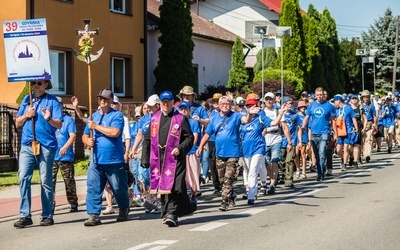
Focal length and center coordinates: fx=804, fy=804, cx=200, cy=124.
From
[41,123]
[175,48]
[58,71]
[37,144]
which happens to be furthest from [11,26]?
[175,48]

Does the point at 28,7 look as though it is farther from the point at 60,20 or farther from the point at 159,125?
the point at 159,125

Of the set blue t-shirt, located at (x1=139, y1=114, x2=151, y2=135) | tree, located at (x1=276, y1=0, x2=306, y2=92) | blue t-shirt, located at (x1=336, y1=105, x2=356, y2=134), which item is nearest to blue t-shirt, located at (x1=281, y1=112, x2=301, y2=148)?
blue t-shirt, located at (x1=336, y1=105, x2=356, y2=134)

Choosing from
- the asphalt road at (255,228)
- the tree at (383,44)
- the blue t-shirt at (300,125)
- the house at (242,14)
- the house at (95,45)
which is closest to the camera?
the asphalt road at (255,228)

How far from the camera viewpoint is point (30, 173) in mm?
11555

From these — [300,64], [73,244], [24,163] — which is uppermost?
[300,64]

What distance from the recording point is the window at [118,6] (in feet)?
91.3

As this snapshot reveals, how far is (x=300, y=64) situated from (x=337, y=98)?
21.6m

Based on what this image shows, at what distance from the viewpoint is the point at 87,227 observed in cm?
1151

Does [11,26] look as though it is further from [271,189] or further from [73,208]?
[271,189]

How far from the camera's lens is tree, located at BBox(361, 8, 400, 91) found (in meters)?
72.8

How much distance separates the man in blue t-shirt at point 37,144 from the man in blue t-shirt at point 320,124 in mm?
8151

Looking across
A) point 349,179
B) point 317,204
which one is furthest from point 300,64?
point 317,204

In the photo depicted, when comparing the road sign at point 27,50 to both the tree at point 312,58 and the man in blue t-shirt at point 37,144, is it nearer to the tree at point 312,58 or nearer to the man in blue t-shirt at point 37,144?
the man in blue t-shirt at point 37,144

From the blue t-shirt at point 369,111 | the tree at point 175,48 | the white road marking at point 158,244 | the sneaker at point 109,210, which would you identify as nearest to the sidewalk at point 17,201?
the sneaker at point 109,210
